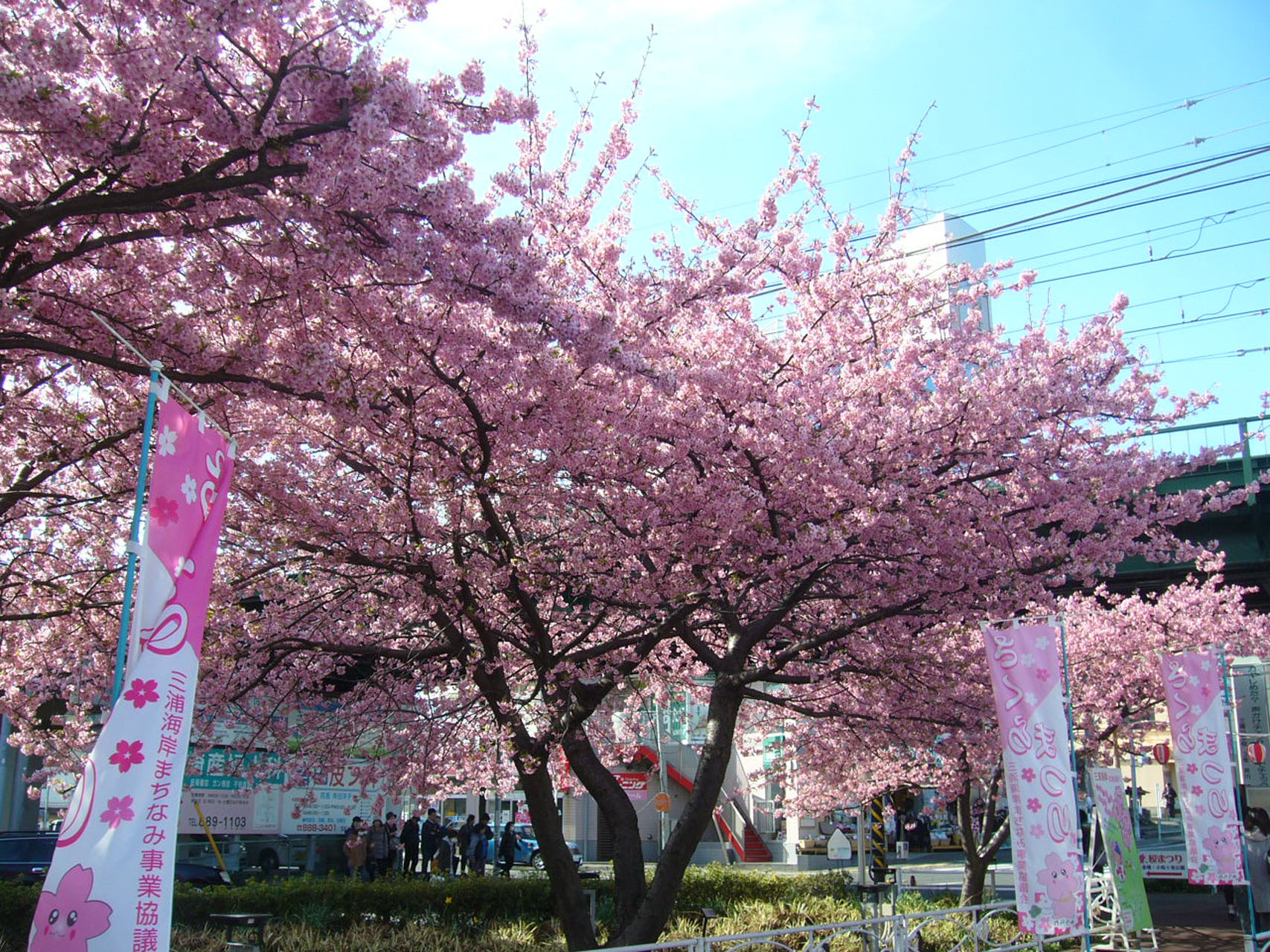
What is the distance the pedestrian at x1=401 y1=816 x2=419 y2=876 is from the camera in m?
21.0

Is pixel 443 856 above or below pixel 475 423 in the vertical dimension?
below

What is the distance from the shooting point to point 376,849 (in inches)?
802

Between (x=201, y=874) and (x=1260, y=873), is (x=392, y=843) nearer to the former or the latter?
(x=201, y=874)

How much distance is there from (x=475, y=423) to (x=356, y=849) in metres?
13.9

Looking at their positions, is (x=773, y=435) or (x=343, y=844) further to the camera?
(x=343, y=844)

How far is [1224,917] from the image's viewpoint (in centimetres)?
1831

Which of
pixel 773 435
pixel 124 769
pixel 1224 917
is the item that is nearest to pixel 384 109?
pixel 124 769

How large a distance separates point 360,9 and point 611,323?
246cm

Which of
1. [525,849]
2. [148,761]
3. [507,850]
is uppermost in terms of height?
[148,761]

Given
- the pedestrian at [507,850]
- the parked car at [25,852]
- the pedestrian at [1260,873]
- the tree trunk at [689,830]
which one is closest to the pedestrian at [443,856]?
the pedestrian at [507,850]

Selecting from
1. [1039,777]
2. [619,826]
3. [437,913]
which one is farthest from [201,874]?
[1039,777]

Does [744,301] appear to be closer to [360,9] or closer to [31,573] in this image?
[360,9]

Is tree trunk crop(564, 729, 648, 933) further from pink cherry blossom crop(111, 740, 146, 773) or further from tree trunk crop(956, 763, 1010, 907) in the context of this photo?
tree trunk crop(956, 763, 1010, 907)

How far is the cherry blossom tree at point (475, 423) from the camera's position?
6.00 meters
